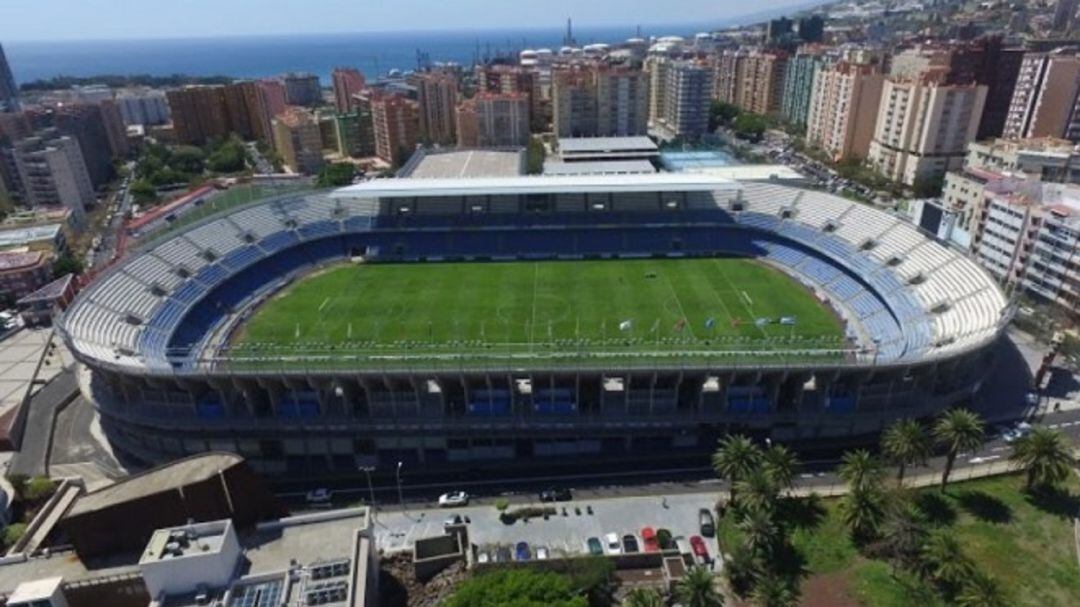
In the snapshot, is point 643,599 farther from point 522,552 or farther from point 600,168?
point 600,168

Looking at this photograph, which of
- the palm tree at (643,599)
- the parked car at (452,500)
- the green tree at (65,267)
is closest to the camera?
the palm tree at (643,599)

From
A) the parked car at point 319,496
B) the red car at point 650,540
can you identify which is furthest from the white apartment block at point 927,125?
the parked car at point 319,496

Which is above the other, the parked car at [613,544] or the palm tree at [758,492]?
the palm tree at [758,492]

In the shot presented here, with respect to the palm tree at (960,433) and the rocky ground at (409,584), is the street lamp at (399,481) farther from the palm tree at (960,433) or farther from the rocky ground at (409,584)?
the palm tree at (960,433)

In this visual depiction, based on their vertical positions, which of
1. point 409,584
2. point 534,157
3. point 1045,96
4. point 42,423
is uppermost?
point 1045,96

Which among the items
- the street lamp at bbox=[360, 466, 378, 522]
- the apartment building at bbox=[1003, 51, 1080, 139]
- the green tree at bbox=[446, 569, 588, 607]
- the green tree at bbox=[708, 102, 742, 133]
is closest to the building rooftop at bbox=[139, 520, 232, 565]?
the green tree at bbox=[446, 569, 588, 607]

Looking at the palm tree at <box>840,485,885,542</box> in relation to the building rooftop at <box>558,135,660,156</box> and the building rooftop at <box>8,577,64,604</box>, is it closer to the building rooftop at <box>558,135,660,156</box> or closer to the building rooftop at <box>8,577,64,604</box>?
the building rooftop at <box>8,577,64,604</box>

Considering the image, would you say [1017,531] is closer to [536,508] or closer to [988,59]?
[536,508]

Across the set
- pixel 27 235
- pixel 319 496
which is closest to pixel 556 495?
pixel 319 496
